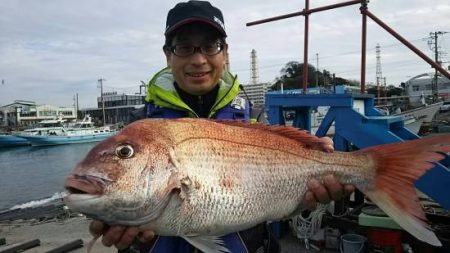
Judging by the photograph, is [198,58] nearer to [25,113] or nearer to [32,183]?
[32,183]

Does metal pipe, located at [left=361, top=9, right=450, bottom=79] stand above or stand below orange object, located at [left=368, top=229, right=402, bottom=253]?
above

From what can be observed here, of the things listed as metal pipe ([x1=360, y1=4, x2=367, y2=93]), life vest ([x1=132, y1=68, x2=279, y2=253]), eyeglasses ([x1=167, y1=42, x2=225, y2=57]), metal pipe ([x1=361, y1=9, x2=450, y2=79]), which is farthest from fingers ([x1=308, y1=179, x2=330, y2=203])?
metal pipe ([x1=360, y1=4, x2=367, y2=93])

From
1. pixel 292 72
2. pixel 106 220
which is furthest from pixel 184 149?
pixel 292 72

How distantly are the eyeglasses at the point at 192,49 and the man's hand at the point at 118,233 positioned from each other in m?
1.24

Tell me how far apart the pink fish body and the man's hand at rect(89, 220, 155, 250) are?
63mm

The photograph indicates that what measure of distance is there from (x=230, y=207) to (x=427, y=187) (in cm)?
349

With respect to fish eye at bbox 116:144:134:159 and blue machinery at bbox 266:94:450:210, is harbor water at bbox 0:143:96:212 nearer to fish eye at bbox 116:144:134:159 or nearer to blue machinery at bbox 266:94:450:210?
blue machinery at bbox 266:94:450:210

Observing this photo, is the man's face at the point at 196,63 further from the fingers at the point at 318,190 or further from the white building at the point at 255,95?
the fingers at the point at 318,190

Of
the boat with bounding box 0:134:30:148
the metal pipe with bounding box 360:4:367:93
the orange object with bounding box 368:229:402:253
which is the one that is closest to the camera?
the orange object with bounding box 368:229:402:253

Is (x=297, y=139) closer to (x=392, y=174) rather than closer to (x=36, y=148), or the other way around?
(x=392, y=174)

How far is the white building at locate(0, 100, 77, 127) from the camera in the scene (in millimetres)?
99438

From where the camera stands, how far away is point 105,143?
2.02 metres

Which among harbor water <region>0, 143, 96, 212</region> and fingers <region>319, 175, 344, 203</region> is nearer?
fingers <region>319, 175, 344, 203</region>

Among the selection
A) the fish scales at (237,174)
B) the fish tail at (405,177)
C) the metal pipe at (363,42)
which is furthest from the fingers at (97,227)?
the metal pipe at (363,42)
